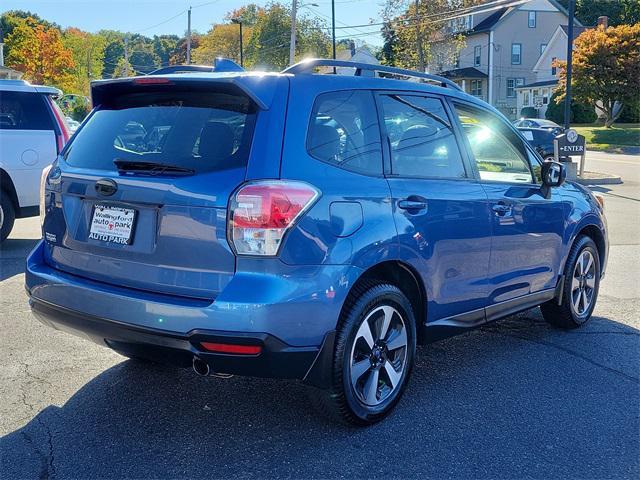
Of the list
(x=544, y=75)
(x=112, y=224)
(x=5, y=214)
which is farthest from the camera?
(x=544, y=75)

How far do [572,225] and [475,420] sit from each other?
2214mm

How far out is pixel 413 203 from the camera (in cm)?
379

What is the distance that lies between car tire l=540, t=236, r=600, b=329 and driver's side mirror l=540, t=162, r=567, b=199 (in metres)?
0.69

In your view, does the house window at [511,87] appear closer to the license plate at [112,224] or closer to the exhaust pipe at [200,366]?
the license plate at [112,224]

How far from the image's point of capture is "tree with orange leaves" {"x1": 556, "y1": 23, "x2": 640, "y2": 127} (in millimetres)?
37000

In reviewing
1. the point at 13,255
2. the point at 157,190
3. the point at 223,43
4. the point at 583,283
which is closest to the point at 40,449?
the point at 157,190

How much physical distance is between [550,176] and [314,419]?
258 centimetres

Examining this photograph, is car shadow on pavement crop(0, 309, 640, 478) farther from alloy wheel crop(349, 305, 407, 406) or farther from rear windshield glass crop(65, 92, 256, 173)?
rear windshield glass crop(65, 92, 256, 173)

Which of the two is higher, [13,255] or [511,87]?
[511,87]

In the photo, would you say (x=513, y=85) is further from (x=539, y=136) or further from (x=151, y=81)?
(x=151, y=81)

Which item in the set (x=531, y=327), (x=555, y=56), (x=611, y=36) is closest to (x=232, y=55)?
(x=555, y=56)

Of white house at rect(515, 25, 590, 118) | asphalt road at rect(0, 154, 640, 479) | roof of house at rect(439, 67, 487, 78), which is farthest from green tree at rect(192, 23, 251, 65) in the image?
asphalt road at rect(0, 154, 640, 479)

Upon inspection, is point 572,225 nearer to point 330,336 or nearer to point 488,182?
point 488,182

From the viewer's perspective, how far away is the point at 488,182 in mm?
4508
